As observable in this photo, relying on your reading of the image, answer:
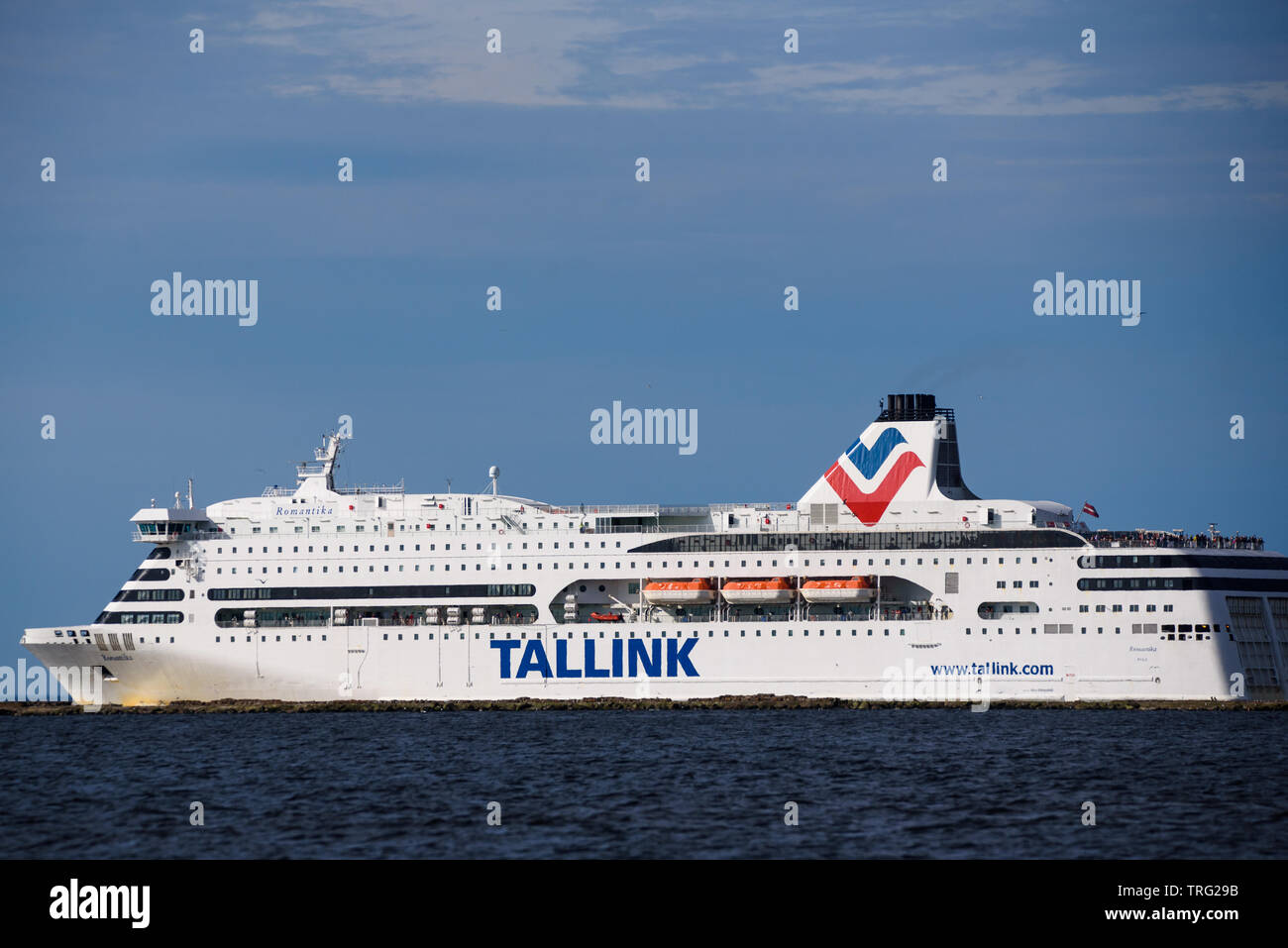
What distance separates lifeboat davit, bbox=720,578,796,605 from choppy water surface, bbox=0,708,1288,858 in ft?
14.9

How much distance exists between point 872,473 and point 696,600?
339 inches

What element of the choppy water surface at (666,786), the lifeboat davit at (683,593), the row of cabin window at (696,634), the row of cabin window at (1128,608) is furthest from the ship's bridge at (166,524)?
the row of cabin window at (1128,608)

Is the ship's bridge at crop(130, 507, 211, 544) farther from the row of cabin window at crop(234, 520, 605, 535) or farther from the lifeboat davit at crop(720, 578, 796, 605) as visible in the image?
the lifeboat davit at crop(720, 578, 796, 605)

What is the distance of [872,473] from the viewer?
62062 mm

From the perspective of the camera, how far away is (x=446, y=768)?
4256 cm

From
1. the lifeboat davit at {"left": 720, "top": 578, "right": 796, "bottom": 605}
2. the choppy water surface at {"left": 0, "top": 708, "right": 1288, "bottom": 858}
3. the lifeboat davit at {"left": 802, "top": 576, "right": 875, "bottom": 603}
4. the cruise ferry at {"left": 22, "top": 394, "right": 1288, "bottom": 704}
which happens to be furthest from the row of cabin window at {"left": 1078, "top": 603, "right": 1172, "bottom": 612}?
the lifeboat davit at {"left": 720, "top": 578, "right": 796, "bottom": 605}

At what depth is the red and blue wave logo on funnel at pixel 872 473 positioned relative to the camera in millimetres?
61656

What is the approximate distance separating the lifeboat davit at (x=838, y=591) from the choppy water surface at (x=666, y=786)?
4342 mm

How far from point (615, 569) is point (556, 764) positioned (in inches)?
745

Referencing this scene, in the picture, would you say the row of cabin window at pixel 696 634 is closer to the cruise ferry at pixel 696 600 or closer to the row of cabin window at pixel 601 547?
the cruise ferry at pixel 696 600

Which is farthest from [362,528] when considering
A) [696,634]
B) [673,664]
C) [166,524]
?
[696,634]
